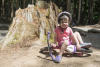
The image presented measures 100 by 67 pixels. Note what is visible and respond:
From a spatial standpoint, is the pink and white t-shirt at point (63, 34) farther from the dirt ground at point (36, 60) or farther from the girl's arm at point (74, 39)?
the dirt ground at point (36, 60)

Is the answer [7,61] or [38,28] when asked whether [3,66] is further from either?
[38,28]

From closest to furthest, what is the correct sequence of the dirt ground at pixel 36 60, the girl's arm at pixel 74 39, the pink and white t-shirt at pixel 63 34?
the dirt ground at pixel 36 60 → the girl's arm at pixel 74 39 → the pink and white t-shirt at pixel 63 34

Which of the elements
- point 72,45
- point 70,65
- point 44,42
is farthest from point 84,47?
point 44,42

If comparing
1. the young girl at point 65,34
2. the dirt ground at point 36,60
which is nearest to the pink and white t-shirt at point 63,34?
the young girl at point 65,34

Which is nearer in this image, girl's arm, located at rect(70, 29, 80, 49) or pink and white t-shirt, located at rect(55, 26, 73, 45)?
girl's arm, located at rect(70, 29, 80, 49)

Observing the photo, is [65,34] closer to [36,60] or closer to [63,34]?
[63,34]

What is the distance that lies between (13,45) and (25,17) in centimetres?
103

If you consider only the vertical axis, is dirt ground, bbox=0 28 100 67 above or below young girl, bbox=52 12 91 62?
below

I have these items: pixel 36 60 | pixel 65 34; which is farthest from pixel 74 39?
pixel 36 60

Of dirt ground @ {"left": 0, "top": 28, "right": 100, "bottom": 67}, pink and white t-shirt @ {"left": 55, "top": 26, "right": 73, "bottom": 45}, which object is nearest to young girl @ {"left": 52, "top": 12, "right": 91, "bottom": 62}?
pink and white t-shirt @ {"left": 55, "top": 26, "right": 73, "bottom": 45}

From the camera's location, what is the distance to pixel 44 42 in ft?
18.6

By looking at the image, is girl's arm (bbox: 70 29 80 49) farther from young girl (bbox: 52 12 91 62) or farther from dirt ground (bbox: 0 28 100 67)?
dirt ground (bbox: 0 28 100 67)

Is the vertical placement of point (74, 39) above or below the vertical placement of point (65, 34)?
below

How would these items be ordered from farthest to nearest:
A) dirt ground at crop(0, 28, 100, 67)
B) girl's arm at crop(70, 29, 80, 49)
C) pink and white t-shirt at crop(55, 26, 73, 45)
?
pink and white t-shirt at crop(55, 26, 73, 45)
girl's arm at crop(70, 29, 80, 49)
dirt ground at crop(0, 28, 100, 67)
